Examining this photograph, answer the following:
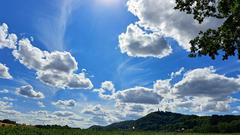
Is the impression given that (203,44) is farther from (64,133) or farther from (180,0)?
(64,133)

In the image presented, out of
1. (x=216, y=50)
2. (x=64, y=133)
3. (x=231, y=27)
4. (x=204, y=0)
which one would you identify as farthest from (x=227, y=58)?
(x=64, y=133)

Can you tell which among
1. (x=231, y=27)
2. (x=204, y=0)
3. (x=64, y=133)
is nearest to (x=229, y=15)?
(x=231, y=27)

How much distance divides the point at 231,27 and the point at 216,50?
3.20m

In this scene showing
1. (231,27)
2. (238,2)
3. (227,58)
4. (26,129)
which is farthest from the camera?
(26,129)

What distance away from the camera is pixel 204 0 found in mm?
36719

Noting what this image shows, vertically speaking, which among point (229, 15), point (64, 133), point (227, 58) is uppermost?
point (229, 15)

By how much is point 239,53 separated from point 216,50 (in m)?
2.13

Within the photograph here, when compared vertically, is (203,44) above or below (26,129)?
above

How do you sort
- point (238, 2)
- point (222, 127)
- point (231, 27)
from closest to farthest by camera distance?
1. point (238, 2)
2. point (231, 27)
3. point (222, 127)

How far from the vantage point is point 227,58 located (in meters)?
36.3

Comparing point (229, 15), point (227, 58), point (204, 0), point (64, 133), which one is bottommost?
point (64, 133)

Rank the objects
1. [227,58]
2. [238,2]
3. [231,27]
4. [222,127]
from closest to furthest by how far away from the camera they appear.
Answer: [238,2], [231,27], [227,58], [222,127]

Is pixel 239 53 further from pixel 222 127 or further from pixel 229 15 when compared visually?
pixel 222 127

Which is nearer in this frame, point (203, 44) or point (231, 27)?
point (231, 27)
